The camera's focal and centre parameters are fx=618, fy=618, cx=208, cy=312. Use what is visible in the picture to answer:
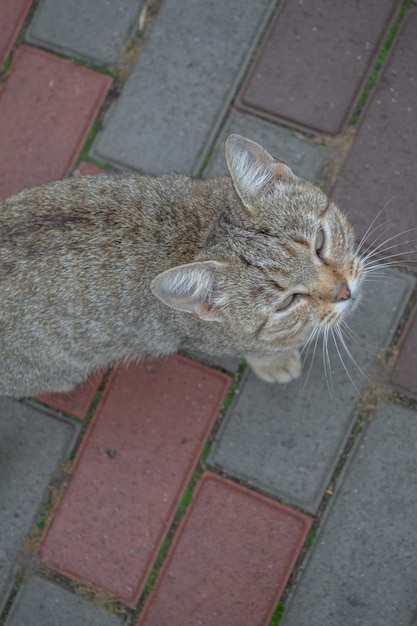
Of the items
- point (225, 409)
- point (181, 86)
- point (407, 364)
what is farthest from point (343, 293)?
point (181, 86)

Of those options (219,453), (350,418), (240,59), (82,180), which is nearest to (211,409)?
(219,453)

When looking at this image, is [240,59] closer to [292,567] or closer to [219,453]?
[219,453]

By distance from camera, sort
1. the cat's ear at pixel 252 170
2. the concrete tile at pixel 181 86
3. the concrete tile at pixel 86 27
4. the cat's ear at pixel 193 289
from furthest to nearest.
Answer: the concrete tile at pixel 86 27 < the concrete tile at pixel 181 86 < the cat's ear at pixel 252 170 < the cat's ear at pixel 193 289

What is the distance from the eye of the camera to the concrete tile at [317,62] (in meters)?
3.26

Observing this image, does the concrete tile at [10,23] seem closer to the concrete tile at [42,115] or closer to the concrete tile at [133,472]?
the concrete tile at [42,115]

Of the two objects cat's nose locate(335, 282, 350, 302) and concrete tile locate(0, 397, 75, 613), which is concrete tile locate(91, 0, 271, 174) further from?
concrete tile locate(0, 397, 75, 613)

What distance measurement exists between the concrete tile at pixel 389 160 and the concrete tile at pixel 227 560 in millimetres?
1457

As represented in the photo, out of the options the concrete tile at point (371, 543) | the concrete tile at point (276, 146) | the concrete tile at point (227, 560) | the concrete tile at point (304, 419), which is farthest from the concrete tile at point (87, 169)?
the concrete tile at point (371, 543)

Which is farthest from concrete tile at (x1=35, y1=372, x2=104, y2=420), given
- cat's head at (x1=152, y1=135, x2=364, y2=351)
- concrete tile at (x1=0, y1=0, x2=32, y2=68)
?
concrete tile at (x1=0, y1=0, x2=32, y2=68)

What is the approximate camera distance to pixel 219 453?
3.12m

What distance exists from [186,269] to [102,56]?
1.83 meters

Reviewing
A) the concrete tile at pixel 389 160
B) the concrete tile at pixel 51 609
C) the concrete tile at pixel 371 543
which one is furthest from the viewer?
the concrete tile at pixel 389 160

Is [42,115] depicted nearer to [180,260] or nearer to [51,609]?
[180,260]

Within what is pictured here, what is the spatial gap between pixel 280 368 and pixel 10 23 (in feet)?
8.04
